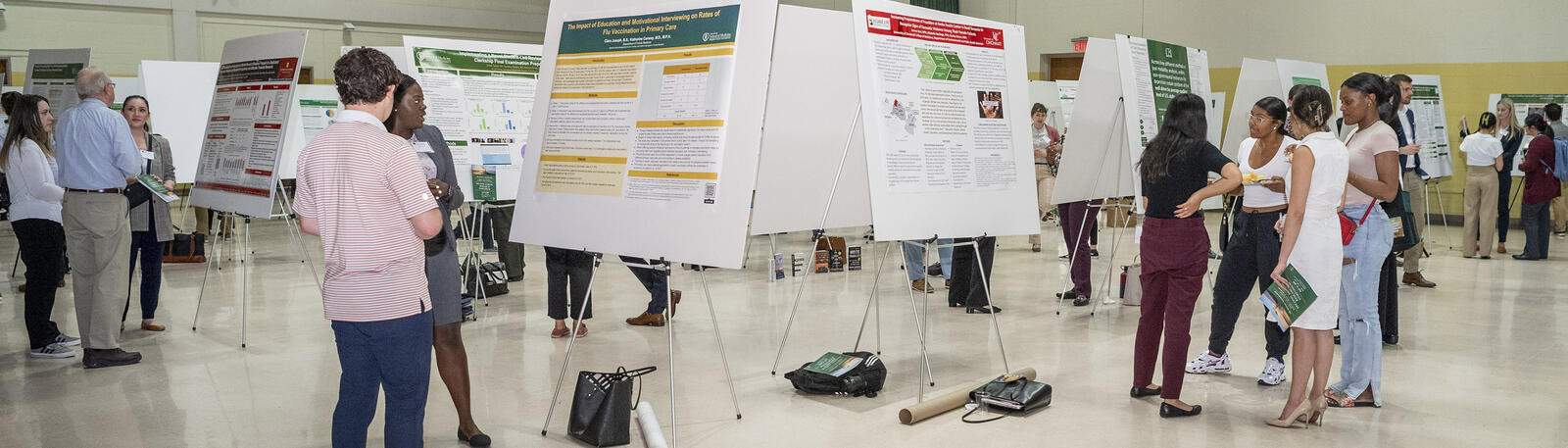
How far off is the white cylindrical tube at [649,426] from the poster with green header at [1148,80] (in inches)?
130

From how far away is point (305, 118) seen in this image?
10203 mm

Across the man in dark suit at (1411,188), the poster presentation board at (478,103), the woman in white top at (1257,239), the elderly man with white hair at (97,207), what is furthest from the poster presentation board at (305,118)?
the man in dark suit at (1411,188)

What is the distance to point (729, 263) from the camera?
3.51 meters

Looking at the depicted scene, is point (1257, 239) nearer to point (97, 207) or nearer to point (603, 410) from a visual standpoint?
point (603, 410)

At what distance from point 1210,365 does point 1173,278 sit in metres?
1.12

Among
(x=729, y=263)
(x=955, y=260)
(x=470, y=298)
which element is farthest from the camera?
(x=955, y=260)

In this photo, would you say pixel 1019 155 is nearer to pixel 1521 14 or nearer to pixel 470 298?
pixel 470 298

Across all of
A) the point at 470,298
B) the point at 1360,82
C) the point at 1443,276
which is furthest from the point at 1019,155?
the point at 1443,276

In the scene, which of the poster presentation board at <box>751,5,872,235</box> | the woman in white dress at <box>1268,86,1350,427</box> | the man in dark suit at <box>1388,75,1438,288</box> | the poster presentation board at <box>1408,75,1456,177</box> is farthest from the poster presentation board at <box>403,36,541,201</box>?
the poster presentation board at <box>1408,75,1456,177</box>

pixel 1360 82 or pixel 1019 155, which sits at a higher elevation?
pixel 1360 82

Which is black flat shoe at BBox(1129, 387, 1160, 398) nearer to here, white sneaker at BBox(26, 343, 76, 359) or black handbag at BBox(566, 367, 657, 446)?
black handbag at BBox(566, 367, 657, 446)

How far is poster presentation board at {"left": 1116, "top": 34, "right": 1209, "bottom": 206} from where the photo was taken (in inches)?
242

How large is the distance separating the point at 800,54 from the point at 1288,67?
180 inches

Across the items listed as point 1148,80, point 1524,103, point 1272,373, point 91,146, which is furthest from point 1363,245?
point 1524,103
